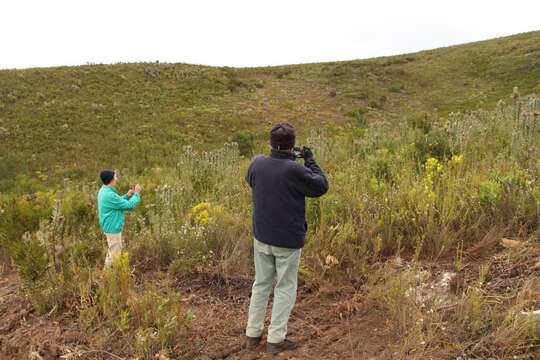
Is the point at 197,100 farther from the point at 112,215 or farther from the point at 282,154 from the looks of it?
the point at 282,154

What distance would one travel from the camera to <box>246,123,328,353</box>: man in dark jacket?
3.49 meters

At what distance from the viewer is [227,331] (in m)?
3.90

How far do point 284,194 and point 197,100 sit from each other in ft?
60.7

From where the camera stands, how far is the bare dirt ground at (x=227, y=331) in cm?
343

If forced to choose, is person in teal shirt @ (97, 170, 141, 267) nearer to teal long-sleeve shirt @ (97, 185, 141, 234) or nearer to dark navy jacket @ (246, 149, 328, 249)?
teal long-sleeve shirt @ (97, 185, 141, 234)

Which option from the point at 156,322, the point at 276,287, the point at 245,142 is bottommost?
the point at 156,322

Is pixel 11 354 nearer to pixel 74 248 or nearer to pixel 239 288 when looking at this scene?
pixel 74 248

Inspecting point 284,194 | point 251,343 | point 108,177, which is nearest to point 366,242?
point 284,194

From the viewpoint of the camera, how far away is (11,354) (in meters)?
3.79

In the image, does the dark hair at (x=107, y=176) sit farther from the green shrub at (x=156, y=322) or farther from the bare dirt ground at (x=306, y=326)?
the green shrub at (x=156, y=322)

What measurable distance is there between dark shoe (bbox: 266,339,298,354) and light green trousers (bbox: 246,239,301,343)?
3cm

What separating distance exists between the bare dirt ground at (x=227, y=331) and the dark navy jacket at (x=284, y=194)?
0.75 metres

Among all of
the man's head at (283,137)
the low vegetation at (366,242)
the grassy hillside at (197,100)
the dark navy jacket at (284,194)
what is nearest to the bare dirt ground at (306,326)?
the low vegetation at (366,242)

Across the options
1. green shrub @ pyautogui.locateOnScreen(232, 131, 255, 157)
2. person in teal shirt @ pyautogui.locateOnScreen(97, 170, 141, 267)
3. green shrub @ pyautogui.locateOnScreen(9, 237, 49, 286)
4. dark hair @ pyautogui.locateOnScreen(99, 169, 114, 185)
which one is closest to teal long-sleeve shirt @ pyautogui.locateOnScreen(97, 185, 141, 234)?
person in teal shirt @ pyautogui.locateOnScreen(97, 170, 141, 267)
